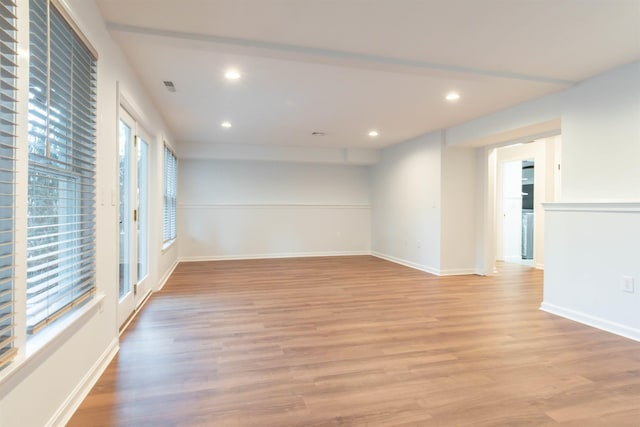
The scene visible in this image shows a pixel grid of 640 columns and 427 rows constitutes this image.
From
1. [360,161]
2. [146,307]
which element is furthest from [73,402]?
[360,161]

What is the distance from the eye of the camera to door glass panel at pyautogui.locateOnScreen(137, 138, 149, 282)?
3.98 metres

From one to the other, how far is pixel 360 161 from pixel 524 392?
228 inches

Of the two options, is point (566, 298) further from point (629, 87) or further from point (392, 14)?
point (392, 14)

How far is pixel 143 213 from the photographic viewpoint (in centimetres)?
405

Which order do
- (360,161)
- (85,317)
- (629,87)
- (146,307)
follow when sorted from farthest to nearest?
1. (360,161)
2. (146,307)
3. (629,87)
4. (85,317)

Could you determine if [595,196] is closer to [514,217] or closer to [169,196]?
[514,217]

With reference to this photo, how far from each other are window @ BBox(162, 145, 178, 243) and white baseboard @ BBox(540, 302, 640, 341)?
5.02m

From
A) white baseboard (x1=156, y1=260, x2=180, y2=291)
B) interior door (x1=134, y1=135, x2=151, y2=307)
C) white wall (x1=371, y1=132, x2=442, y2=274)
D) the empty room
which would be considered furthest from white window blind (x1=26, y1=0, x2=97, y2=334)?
white wall (x1=371, y1=132, x2=442, y2=274)

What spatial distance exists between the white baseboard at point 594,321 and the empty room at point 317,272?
1cm

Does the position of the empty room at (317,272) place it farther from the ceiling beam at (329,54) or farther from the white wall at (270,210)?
the white wall at (270,210)

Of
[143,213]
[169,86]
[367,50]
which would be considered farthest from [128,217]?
[367,50]

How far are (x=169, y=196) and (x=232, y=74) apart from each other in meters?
3.20

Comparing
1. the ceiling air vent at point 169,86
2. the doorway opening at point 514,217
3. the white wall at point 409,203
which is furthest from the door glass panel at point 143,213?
the doorway opening at point 514,217

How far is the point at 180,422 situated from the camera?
1.68m
